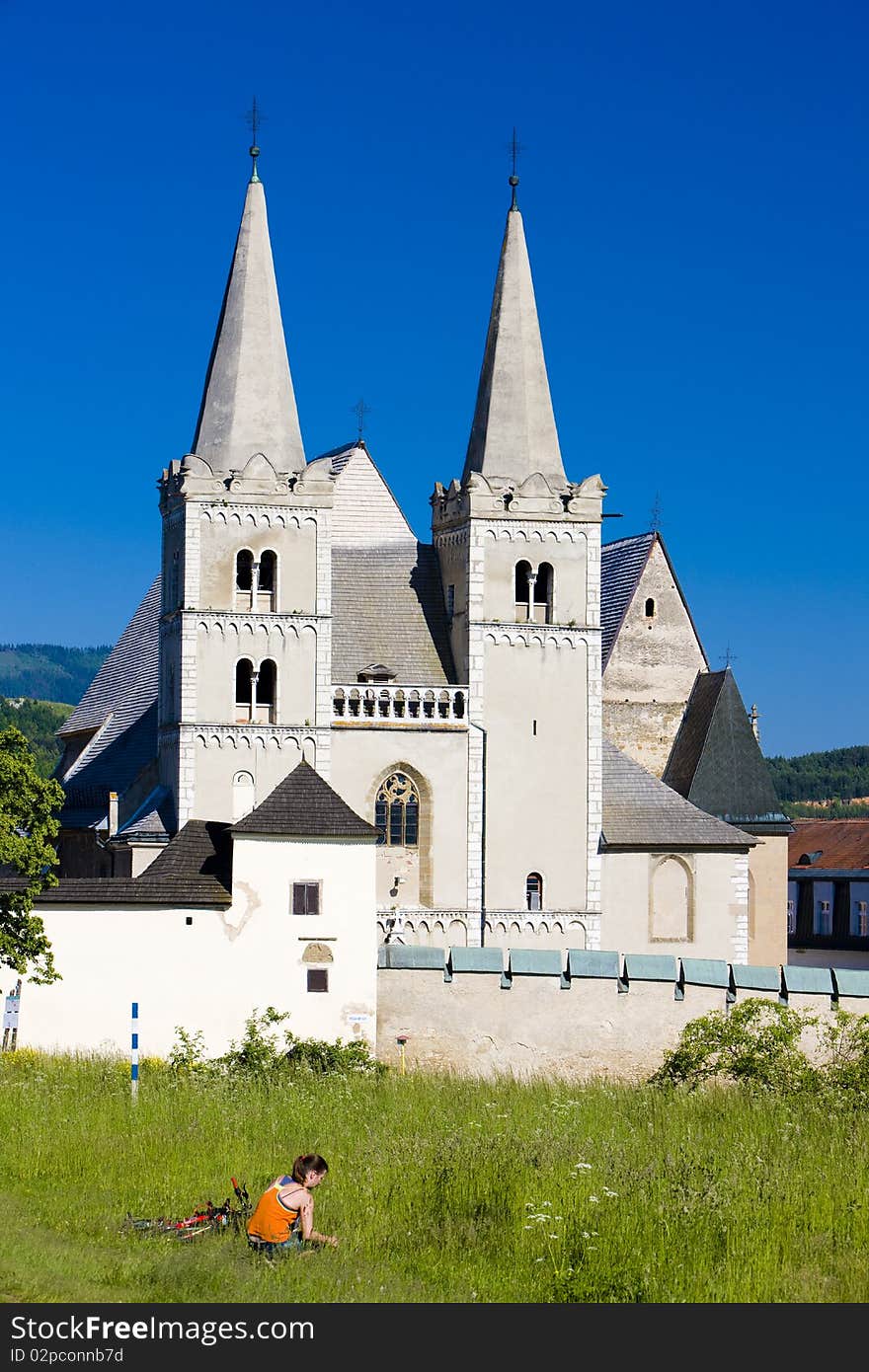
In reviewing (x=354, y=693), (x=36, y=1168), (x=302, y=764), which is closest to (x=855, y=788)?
(x=354, y=693)

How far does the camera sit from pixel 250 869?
40406 millimetres

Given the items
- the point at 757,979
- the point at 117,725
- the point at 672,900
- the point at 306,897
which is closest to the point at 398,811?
the point at 672,900

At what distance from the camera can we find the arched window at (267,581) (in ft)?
172

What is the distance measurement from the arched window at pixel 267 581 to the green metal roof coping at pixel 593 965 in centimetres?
1478

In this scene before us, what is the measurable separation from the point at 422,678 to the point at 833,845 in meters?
23.7

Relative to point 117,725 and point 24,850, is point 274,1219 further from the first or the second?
point 117,725

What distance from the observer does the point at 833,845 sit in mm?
72312

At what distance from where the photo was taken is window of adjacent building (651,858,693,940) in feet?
182

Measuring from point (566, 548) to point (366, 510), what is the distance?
6.31m

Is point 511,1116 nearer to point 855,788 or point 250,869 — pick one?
point 250,869

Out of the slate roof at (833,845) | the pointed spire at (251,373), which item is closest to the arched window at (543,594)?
the pointed spire at (251,373)

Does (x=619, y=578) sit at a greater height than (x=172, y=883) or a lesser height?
greater

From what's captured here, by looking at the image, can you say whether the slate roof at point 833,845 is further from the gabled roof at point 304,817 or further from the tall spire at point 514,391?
the gabled roof at point 304,817
